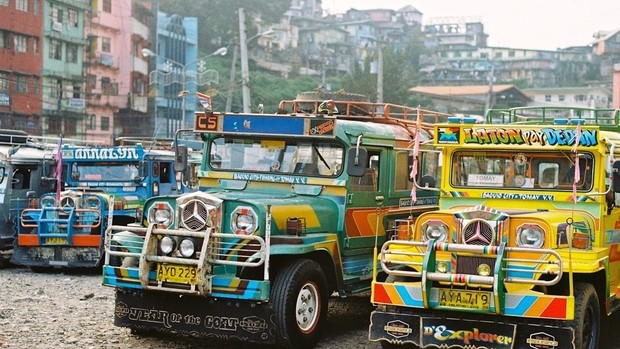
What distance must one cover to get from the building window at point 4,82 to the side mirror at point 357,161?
95.3 ft

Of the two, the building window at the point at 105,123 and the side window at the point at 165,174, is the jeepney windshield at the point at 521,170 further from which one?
the building window at the point at 105,123

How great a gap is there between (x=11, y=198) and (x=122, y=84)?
3306cm

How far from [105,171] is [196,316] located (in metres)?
8.58

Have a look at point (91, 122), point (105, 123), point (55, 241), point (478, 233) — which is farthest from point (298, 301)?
point (105, 123)

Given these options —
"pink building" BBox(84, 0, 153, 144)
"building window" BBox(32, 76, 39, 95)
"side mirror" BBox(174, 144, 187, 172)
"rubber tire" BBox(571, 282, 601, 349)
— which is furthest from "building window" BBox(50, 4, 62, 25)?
"rubber tire" BBox(571, 282, 601, 349)

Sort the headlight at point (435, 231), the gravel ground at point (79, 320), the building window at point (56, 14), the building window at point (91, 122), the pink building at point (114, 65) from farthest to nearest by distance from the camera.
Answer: the pink building at point (114, 65) < the building window at point (91, 122) < the building window at point (56, 14) < the gravel ground at point (79, 320) < the headlight at point (435, 231)

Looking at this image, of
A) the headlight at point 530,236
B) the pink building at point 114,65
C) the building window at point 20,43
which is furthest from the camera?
the pink building at point 114,65

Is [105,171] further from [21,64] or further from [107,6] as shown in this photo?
[107,6]

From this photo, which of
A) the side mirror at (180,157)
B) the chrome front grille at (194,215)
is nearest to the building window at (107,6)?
the side mirror at (180,157)

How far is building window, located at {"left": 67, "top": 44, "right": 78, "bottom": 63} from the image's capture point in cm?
4412

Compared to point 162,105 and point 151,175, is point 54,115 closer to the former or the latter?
point 162,105

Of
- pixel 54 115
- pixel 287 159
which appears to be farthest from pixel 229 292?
pixel 54 115

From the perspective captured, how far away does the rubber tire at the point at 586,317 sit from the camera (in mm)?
8086

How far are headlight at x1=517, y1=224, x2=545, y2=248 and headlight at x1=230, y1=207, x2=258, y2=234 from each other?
2615mm
